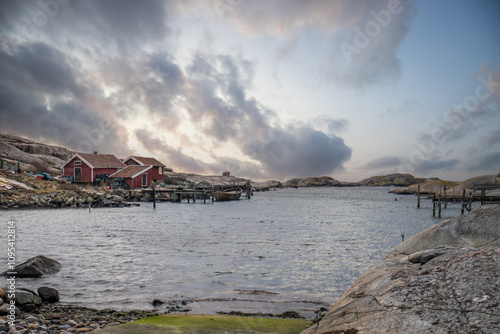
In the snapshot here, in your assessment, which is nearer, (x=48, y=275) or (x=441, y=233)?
(x=441, y=233)

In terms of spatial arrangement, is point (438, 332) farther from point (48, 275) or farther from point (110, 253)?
point (110, 253)

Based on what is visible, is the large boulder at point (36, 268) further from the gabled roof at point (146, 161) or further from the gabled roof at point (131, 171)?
the gabled roof at point (146, 161)

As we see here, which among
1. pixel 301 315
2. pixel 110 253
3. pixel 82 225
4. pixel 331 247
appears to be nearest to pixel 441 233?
pixel 301 315

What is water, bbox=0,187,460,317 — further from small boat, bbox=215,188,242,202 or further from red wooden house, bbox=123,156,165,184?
red wooden house, bbox=123,156,165,184

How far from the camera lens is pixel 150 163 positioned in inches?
2485

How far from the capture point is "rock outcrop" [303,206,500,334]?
3.00 meters

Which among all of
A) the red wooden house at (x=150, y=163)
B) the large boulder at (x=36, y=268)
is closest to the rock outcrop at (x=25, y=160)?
the red wooden house at (x=150, y=163)

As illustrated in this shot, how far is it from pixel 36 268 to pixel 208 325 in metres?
8.05

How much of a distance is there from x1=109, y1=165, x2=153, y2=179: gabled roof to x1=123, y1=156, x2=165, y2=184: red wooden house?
280 cm

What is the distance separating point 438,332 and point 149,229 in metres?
22.3

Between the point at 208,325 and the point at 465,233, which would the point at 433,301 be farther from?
the point at 465,233

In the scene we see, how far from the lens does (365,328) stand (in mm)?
3443

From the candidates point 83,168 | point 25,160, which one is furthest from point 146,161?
point 25,160

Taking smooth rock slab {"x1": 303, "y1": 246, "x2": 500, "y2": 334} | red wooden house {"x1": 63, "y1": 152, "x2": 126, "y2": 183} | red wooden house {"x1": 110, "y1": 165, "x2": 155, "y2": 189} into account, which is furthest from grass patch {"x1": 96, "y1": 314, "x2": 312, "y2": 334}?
red wooden house {"x1": 63, "y1": 152, "x2": 126, "y2": 183}
